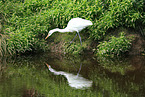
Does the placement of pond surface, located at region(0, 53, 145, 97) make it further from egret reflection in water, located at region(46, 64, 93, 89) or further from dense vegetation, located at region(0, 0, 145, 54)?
dense vegetation, located at region(0, 0, 145, 54)

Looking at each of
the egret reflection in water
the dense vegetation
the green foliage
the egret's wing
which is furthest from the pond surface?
the egret's wing

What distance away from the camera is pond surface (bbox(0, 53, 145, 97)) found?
516cm

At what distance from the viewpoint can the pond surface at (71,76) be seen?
16.9 feet

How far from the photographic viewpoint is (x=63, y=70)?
7.07 meters

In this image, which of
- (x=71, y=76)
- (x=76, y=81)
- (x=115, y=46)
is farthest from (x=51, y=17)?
(x=76, y=81)

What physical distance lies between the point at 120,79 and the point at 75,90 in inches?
46.4

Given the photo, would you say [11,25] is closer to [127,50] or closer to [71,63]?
[71,63]

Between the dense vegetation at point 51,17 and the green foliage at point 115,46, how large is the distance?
18.2 inches

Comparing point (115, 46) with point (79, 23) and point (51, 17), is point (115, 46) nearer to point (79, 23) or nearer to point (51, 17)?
point (79, 23)

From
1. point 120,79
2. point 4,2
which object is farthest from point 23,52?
point 120,79

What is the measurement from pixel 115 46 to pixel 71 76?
264 centimetres

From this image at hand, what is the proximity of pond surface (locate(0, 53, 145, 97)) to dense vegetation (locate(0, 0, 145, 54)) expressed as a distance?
0.66 metres

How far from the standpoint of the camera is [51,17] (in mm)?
9852

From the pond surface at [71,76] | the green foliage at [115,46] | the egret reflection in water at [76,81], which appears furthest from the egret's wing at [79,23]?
the egret reflection in water at [76,81]
